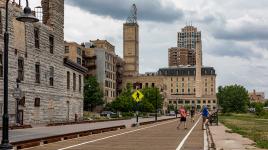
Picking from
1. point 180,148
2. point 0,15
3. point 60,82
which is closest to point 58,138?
point 180,148

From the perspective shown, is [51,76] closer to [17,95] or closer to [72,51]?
[17,95]

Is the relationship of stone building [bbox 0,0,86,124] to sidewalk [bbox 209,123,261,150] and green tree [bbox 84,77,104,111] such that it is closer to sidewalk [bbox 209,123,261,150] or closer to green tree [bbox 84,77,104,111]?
sidewalk [bbox 209,123,261,150]

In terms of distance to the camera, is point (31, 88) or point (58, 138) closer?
point (58, 138)

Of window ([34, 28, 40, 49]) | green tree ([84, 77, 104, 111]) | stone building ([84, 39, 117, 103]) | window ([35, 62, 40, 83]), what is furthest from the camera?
A: stone building ([84, 39, 117, 103])

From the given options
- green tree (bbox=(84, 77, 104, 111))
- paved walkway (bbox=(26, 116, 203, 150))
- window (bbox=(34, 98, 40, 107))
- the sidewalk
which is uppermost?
green tree (bbox=(84, 77, 104, 111))

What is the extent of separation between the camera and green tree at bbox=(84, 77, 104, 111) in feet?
390

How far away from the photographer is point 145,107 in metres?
127

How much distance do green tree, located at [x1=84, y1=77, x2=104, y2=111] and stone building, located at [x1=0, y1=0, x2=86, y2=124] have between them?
55.1 m

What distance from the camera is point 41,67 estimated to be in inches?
2020

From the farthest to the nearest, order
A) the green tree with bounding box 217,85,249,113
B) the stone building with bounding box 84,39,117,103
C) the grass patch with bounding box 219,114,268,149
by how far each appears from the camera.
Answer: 1. the green tree with bounding box 217,85,249,113
2. the stone building with bounding box 84,39,117,103
3. the grass patch with bounding box 219,114,268,149

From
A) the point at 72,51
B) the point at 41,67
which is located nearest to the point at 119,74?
the point at 72,51

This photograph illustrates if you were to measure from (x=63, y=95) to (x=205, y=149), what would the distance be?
39902 millimetres

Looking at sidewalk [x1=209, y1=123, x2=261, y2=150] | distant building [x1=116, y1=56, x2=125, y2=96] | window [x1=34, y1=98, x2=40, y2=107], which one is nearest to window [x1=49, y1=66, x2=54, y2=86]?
window [x1=34, y1=98, x2=40, y2=107]

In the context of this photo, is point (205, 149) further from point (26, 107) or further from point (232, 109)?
point (232, 109)
